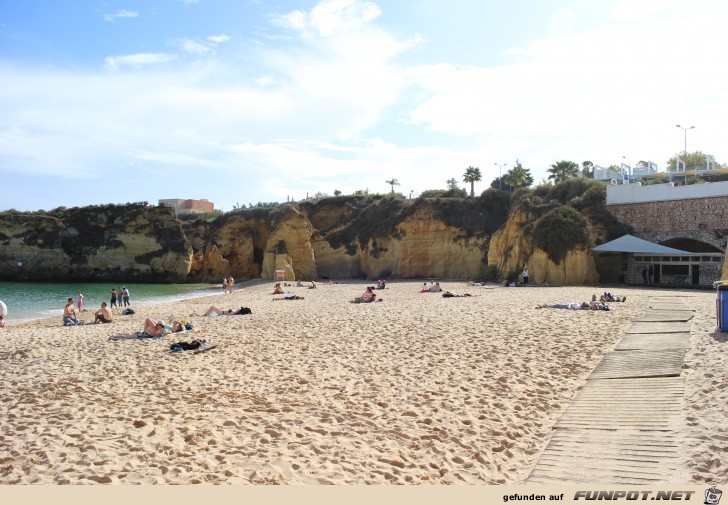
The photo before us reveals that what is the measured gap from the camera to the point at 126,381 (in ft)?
26.0

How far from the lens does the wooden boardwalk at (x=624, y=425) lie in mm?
4500

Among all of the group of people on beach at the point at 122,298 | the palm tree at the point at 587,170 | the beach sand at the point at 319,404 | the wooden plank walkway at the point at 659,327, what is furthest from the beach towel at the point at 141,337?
the palm tree at the point at 587,170

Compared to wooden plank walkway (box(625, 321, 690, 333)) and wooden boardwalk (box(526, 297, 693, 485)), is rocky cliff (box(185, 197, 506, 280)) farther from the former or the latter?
wooden boardwalk (box(526, 297, 693, 485))

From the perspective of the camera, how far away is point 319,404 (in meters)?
6.73

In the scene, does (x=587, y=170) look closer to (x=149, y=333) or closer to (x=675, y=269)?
(x=675, y=269)

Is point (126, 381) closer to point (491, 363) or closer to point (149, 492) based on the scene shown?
point (149, 492)

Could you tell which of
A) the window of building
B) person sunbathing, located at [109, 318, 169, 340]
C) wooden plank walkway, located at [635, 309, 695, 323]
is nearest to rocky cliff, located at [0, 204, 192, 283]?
person sunbathing, located at [109, 318, 169, 340]

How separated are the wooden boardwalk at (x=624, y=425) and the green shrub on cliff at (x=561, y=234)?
19529 millimetres

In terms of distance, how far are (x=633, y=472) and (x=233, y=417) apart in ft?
14.1

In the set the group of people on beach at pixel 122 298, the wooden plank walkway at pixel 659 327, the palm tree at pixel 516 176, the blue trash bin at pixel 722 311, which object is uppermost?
the palm tree at pixel 516 176

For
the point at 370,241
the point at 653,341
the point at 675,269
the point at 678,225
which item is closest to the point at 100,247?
the point at 370,241

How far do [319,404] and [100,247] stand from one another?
51.3 meters

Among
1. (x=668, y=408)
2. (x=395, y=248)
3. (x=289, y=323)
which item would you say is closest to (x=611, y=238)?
(x=395, y=248)

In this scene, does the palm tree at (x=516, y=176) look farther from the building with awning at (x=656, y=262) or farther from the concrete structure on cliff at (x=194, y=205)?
the concrete structure on cliff at (x=194, y=205)
